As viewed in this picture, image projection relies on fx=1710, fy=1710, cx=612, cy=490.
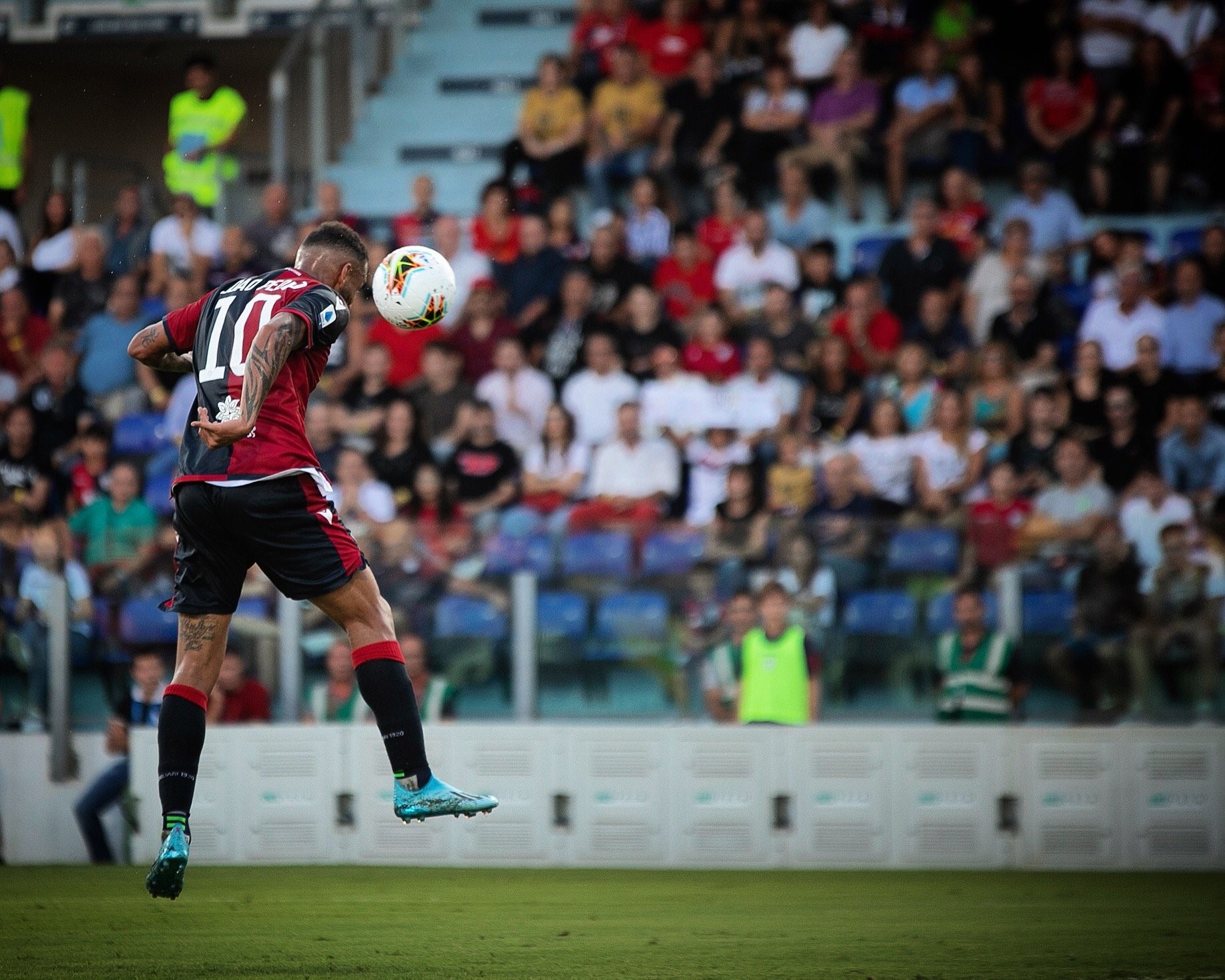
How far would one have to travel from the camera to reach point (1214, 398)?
11.8 meters

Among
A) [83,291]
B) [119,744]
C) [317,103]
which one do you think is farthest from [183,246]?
[119,744]

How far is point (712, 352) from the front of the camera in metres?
12.7

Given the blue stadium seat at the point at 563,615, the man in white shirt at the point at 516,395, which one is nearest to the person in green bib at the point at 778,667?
the blue stadium seat at the point at 563,615

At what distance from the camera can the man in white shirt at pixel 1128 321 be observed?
12375 millimetres

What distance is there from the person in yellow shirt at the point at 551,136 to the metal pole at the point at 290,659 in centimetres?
549

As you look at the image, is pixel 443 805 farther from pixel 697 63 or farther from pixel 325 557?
pixel 697 63

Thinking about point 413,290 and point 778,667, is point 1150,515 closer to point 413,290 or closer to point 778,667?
point 778,667

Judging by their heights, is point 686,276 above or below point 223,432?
above

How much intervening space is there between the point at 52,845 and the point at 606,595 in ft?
12.6

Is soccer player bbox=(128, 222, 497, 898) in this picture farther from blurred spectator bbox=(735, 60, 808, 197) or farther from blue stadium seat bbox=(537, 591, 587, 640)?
blurred spectator bbox=(735, 60, 808, 197)

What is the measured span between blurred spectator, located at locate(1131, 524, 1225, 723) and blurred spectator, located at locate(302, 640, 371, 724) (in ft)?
14.9

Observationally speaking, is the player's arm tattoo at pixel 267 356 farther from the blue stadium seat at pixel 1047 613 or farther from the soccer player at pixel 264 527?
the blue stadium seat at pixel 1047 613

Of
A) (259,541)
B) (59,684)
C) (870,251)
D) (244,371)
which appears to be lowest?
(59,684)

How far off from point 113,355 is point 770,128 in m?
5.73
